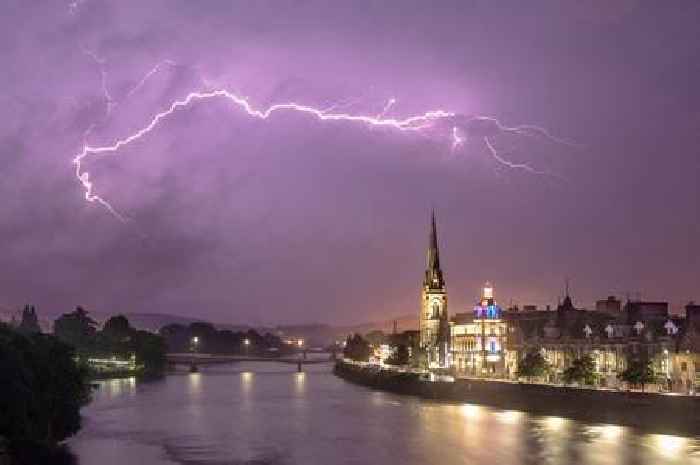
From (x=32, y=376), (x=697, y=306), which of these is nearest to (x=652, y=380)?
(x=697, y=306)

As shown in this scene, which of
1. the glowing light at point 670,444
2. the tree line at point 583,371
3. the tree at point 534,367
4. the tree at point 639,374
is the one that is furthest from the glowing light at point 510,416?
the glowing light at point 670,444

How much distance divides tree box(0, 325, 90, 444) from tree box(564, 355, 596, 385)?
56887 mm

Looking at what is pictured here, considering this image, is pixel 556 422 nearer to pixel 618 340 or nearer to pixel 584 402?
pixel 584 402

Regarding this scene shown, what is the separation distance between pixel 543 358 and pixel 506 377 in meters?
22.5

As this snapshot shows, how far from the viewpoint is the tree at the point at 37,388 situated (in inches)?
2470

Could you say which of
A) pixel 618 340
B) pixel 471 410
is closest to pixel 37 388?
pixel 471 410

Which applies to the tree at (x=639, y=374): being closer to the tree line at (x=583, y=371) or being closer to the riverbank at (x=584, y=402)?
the tree line at (x=583, y=371)

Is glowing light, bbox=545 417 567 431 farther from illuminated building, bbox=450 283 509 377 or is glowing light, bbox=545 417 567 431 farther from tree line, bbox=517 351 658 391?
illuminated building, bbox=450 283 509 377

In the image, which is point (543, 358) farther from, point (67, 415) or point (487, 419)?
point (67, 415)

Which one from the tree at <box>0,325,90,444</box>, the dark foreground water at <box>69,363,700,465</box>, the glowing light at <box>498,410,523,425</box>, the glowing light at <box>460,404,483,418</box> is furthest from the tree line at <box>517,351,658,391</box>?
the tree at <box>0,325,90,444</box>

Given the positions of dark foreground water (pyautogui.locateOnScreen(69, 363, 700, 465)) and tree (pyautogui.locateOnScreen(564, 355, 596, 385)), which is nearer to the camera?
dark foreground water (pyautogui.locateOnScreen(69, 363, 700, 465))

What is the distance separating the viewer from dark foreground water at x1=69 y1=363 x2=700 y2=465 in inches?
3113

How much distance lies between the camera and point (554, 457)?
77938 millimetres

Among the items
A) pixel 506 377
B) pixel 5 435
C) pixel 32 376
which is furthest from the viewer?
pixel 506 377
